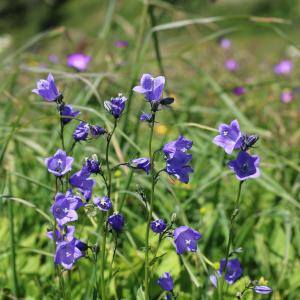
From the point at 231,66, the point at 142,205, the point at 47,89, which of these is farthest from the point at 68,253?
the point at 231,66

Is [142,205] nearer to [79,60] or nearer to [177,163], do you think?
[177,163]

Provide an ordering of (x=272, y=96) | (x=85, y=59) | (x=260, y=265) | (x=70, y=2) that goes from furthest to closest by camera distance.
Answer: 1. (x=70, y=2)
2. (x=272, y=96)
3. (x=85, y=59)
4. (x=260, y=265)

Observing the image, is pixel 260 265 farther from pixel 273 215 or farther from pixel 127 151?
pixel 127 151

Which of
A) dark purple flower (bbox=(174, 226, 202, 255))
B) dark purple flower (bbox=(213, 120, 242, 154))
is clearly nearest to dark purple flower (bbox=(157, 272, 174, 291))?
dark purple flower (bbox=(174, 226, 202, 255))

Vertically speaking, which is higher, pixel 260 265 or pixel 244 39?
pixel 260 265

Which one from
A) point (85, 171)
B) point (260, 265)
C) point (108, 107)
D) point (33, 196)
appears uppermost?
point (108, 107)

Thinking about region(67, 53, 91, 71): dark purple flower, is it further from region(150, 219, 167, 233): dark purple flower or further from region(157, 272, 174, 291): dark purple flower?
region(150, 219, 167, 233): dark purple flower

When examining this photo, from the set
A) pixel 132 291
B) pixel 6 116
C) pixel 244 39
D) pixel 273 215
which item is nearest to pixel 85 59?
pixel 6 116
